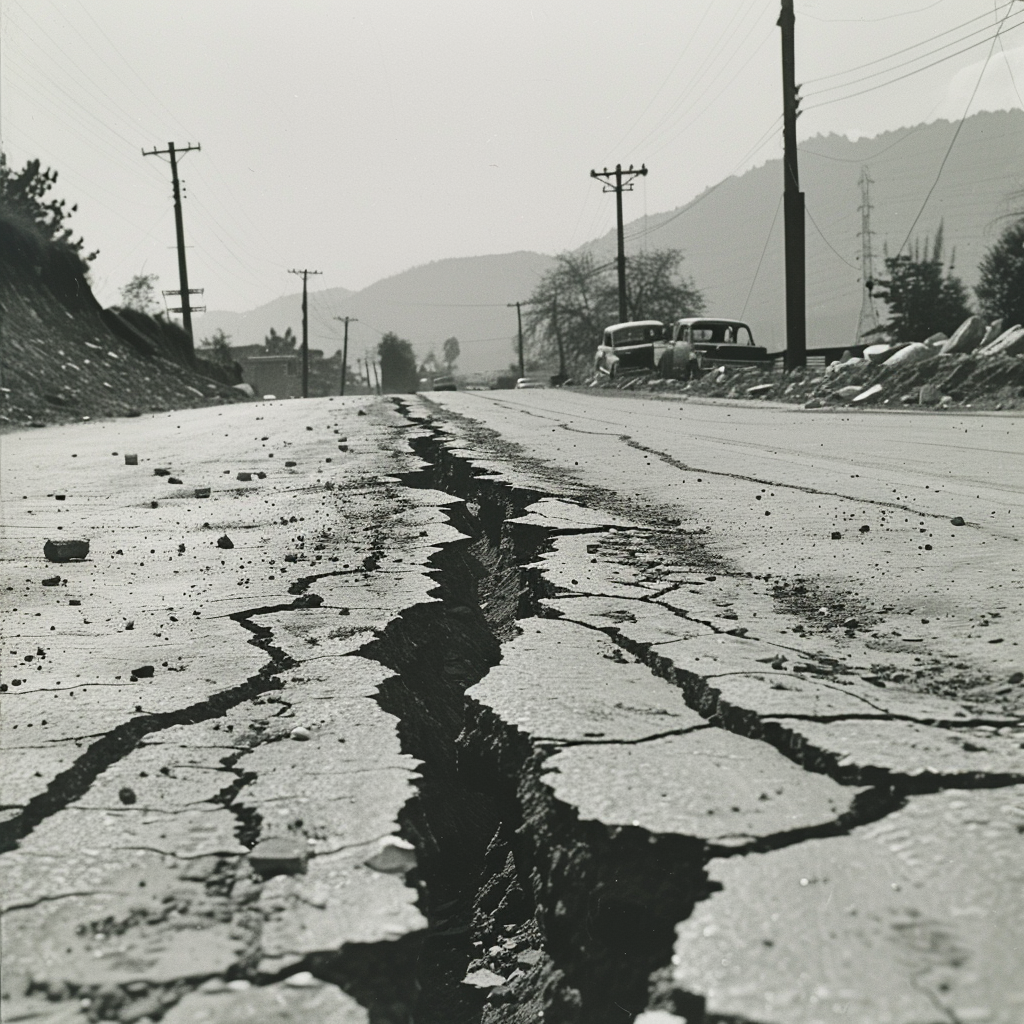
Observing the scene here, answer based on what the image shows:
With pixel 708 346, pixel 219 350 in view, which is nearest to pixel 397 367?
pixel 219 350

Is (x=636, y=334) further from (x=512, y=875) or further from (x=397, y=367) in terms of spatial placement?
(x=397, y=367)

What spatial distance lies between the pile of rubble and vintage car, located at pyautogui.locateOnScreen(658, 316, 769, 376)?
4176mm

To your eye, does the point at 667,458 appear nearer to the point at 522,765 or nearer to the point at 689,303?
the point at 522,765

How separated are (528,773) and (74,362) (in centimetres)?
2080

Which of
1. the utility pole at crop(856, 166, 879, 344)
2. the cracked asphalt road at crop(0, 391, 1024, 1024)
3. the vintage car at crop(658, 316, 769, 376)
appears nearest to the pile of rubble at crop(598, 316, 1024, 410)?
the vintage car at crop(658, 316, 769, 376)

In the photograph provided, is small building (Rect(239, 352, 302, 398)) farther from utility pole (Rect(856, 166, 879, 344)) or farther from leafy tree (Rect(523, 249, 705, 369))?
utility pole (Rect(856, 166, 879, 344))

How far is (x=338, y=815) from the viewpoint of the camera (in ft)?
5.39

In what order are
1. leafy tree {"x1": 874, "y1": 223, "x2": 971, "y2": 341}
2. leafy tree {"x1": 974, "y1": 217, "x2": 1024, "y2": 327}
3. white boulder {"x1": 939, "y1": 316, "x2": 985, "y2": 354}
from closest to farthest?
white boulder {"x1": 939, "y1": 316, "x2": 985, "y2": 354} → leafy tree {"x1": 974, "y1": 217, "x2": 1024, "y2": 327} → leafy tree {"x1": 874, "y1": 223, "x2": 971, "y2": 341}

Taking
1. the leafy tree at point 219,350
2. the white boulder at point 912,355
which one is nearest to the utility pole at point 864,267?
the white boulder at point 912,355

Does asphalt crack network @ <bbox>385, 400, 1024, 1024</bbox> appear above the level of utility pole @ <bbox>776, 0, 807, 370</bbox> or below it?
below

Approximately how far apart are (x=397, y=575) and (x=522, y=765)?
5.58 ft

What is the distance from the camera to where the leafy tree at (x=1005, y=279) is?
106 ft

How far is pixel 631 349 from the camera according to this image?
1134 inches

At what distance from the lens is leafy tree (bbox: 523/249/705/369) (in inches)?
2248
